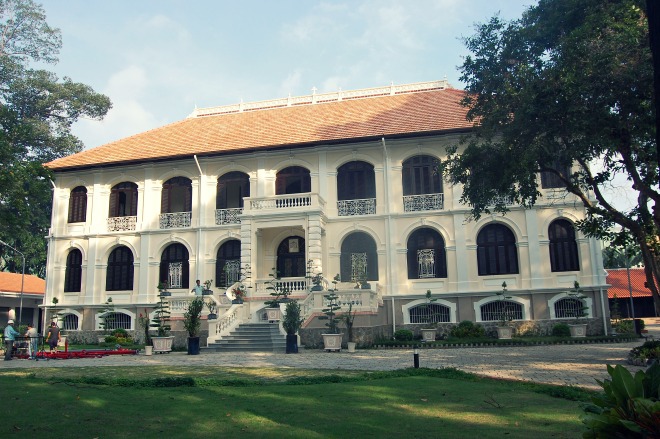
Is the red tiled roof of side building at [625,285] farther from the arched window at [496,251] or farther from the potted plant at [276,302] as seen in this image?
the potted plant at [276,302]

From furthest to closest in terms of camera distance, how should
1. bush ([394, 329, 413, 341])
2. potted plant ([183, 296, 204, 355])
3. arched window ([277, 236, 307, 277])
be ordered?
arched window ([277, 236, 307, 277]), bush ([394, 329, 413, 341]), potted plant ([183, 296, 204, 355])

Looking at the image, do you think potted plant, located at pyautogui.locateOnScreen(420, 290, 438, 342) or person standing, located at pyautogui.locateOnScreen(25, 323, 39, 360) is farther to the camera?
potted plant, located at pyautogui.locateOnScreen(420, 290, 438, 342)

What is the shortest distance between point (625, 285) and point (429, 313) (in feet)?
88.2

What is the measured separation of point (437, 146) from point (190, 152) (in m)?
11.3

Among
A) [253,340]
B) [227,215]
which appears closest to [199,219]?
[227,215]

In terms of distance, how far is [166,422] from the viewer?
6.45 metres

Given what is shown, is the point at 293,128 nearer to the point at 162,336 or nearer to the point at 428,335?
the point at 428,335

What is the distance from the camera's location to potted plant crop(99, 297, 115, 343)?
25.0m

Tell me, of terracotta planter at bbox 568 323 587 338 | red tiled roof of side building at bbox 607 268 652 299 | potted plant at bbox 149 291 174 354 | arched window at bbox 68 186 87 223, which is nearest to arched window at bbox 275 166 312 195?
potted plant at bbox 149 291 174 354

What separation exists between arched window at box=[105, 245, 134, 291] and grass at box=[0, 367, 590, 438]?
672 inches

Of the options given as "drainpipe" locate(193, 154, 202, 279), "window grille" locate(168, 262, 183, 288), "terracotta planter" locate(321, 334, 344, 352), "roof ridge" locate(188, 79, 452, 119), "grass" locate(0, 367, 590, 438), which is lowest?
"grass" locate(0, 367, 590, 438)

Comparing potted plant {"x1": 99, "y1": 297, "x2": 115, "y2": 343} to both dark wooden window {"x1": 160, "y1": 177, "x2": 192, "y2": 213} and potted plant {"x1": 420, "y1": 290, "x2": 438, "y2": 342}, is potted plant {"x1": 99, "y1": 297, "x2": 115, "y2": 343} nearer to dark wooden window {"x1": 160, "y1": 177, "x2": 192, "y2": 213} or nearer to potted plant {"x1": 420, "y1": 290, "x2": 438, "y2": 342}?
dark wooden window {"x1": 160, "y1": 177, "x2": 192, "y2": 213}

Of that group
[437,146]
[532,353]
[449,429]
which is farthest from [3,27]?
[449,429]

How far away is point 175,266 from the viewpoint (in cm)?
2612
